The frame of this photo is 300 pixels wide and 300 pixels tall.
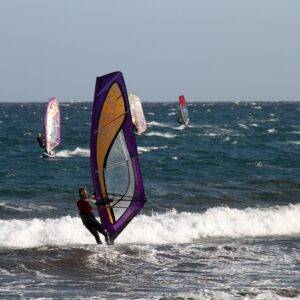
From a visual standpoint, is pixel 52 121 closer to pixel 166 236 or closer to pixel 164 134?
pixel 166 236

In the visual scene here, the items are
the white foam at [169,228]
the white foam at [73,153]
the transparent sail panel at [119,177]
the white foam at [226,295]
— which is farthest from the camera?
the white foam at [73,153]

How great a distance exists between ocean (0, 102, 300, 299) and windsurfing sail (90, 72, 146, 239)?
1.10 metres

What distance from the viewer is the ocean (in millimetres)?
11789

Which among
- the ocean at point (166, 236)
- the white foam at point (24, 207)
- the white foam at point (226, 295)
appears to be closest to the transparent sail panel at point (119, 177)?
the ocean at point (166, 236)

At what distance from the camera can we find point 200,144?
46.2m

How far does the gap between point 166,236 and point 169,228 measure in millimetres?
350

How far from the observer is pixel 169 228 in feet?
57.9

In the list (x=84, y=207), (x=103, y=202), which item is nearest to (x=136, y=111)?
(x=84, y=207)

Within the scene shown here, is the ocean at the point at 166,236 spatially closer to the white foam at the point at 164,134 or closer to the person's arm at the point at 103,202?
the person's arm at the point at 103,202

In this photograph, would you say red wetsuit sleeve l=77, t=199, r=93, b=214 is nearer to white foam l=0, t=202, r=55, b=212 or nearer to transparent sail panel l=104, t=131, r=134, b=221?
transparent sail panel l=104, t=131, r=134, b=221

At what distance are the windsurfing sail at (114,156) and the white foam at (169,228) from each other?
3821 mm

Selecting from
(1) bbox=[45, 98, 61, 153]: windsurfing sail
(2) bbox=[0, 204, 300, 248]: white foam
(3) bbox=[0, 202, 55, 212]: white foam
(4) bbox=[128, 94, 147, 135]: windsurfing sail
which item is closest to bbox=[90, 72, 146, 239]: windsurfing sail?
(2) bbox=[0, 204, 300, 248]: white foam

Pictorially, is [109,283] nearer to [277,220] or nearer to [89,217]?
[89,217]

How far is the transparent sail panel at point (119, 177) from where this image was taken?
39.8ft
